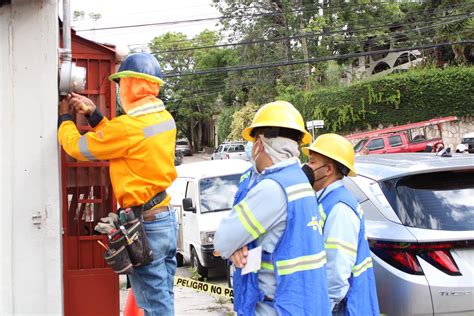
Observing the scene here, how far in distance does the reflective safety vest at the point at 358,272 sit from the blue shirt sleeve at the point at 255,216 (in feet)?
3.08

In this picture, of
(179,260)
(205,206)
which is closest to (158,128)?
(205,206)

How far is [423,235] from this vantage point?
12.7 feet

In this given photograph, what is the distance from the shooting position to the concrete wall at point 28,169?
319cm

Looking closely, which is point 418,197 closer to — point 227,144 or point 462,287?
point 462,287

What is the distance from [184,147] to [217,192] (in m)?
48.2

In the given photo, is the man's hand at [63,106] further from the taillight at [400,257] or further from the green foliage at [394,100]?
the green foliage at [394,100]

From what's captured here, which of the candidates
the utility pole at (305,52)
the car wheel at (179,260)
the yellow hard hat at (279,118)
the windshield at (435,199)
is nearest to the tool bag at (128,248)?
the yellow hard hat at (279,118)

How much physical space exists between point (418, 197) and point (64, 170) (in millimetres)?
2644

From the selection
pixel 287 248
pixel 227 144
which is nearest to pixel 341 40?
pixel 227 144

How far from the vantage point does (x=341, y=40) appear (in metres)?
35.3

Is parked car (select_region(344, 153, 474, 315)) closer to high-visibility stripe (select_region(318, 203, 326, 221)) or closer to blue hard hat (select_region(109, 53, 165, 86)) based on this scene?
high-visibility stripe (select_region(318, 203, 326, 221))

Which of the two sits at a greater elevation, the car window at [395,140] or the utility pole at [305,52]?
the utility pole at [305,52]

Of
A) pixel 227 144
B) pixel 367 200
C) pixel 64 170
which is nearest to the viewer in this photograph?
pixel 64 170

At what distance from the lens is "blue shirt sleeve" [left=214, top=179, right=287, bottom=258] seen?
2.50 metres
